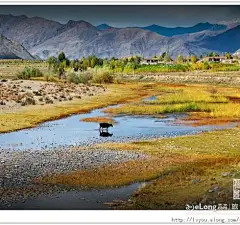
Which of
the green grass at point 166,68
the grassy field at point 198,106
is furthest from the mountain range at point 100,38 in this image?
the green grass at point 166,68

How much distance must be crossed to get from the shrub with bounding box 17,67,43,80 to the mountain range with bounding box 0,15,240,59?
15104 mm

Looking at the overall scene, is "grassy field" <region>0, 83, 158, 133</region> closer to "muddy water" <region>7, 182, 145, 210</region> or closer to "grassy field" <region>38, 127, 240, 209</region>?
"grassy field" <region>38, 127, 240, 209</region>

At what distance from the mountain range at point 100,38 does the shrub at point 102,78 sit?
943 inches

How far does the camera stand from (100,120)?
22.4 meters

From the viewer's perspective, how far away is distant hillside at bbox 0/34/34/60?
17920mm

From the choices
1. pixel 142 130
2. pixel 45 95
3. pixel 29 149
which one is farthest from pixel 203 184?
pixel 45 95

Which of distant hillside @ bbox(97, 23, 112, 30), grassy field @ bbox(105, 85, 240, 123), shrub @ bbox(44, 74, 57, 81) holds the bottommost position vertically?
grassy field @ bbox(105, 85, 240, 123)

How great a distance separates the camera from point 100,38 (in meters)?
16.4

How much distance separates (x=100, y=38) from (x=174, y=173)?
5.46 meters

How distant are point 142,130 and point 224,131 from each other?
3061mm

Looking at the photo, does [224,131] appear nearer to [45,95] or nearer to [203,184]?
[203,184]

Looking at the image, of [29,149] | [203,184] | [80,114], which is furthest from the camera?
[80,114]

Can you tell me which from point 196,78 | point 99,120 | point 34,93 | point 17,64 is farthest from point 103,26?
point 196,78

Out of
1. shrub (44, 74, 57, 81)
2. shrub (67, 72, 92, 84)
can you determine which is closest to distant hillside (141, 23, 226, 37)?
shrub (44, 74, 57, 81)
